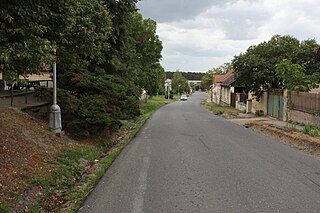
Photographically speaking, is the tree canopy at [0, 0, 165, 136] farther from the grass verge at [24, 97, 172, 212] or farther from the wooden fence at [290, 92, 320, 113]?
the wooden fence at [290, 92, 320, 113]

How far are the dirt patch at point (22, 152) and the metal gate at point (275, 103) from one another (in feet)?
58.5

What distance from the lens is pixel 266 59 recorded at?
30203 millimetres

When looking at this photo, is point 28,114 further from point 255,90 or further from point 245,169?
point 255,90

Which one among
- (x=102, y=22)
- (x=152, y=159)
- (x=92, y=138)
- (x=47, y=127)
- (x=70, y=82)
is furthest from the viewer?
(x=70, y=82)

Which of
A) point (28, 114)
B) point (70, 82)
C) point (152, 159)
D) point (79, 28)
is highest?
point (79, 28)

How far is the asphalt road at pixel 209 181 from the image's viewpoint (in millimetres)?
6148

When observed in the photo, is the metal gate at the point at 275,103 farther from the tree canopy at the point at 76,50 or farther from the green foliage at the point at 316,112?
the tree canopy at the point at 76,50

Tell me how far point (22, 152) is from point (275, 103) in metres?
21.8

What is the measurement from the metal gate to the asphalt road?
1296cm

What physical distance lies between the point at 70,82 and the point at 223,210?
10738 millimetres

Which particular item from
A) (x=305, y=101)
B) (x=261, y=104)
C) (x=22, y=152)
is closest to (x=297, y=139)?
(x=305, y=101)

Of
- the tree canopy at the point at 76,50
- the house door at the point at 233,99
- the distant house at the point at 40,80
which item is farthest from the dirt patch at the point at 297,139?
the house door at the point at 233,99

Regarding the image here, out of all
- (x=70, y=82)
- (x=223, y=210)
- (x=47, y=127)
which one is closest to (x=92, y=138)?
(x=47, y=127)

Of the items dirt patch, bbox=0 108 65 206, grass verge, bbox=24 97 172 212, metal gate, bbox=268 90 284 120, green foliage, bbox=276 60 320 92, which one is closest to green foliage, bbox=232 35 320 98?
metal gate, bbox=268 90 284 120
